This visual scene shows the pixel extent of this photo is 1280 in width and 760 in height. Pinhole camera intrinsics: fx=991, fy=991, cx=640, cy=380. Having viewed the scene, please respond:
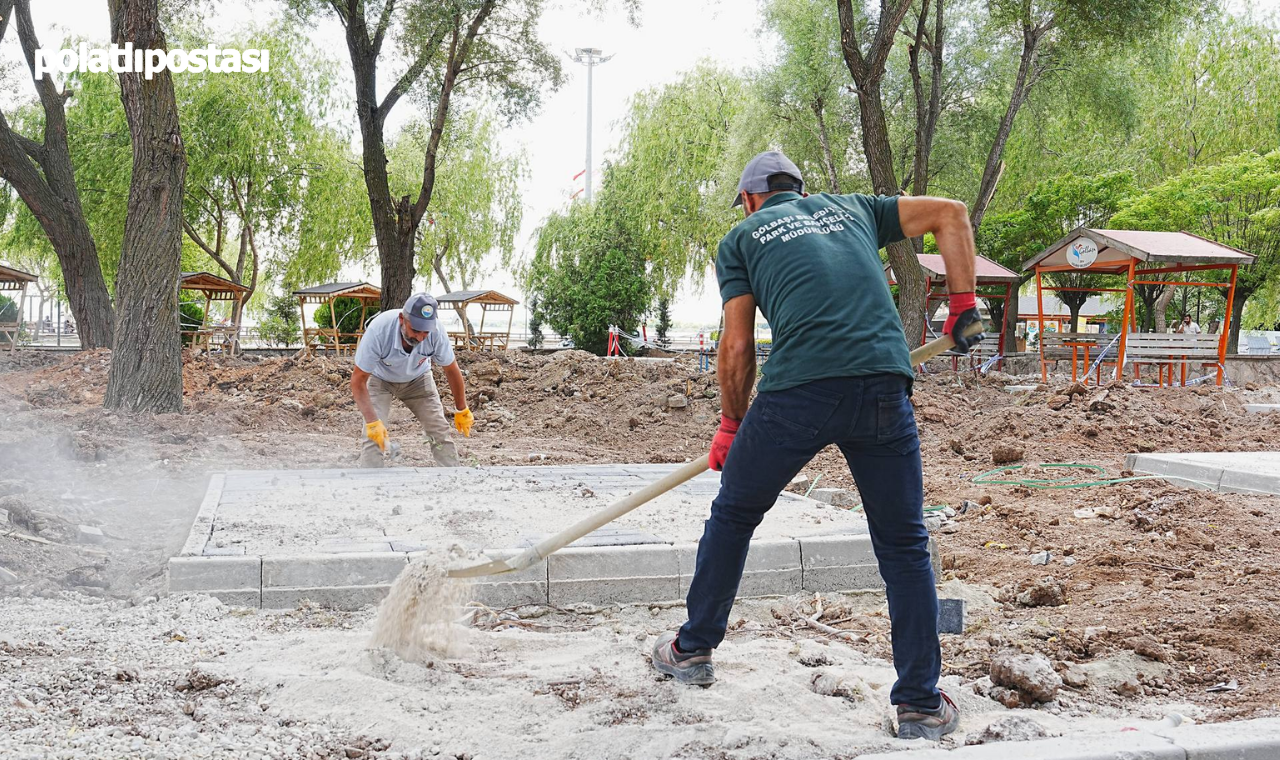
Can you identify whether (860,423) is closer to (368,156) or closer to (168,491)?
(168,491)

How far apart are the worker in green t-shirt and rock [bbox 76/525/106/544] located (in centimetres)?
367

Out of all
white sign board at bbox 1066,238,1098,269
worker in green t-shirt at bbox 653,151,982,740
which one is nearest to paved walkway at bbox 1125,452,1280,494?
worker in green t-shirt at bbox 653,151,982,740

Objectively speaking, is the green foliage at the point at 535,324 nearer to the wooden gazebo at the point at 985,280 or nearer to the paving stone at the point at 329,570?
the wooden gazebo at the point at 985,280

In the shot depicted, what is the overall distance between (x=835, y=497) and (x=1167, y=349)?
1009 cm

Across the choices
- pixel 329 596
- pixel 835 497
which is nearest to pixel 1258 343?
pixel 835 497

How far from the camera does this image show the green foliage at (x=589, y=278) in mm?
30281

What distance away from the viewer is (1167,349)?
14359 mm

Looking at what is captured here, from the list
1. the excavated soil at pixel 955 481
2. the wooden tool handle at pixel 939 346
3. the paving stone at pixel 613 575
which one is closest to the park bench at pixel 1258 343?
the excavated soil at pixel 955 481

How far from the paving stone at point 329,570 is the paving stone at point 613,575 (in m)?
0.69

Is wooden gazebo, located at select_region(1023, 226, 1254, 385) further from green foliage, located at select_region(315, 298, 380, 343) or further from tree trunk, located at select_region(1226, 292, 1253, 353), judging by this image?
green foliage, located at select_region(315, 298, 380, 343)

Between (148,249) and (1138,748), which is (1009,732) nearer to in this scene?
(1138,748)

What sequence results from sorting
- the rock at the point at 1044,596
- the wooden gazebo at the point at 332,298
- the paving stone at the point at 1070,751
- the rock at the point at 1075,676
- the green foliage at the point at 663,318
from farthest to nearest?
the green foliage at the point at 663,318
the wooden gazebo at the point at 332,298
the rock at the point at 1044,596
the rock at the point at 1075,676
the paving stone at the point at 1070,751

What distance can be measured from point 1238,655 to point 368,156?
14.2m

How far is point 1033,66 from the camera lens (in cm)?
1952
